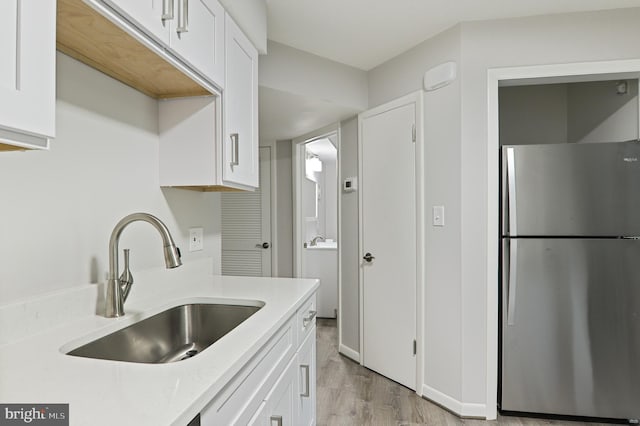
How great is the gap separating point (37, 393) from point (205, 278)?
1.23 meters

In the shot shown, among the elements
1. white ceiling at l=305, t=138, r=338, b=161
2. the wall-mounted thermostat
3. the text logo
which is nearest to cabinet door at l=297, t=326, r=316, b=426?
the text logo

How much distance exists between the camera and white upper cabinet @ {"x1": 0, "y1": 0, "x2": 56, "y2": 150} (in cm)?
64

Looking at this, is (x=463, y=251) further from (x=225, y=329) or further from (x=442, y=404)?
(x=225, y=329)

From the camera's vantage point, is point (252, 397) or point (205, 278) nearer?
point (252, 397)

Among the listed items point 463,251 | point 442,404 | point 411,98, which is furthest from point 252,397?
point 411,98

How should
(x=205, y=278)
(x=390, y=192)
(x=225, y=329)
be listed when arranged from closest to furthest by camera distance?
(x=225, y=329)
(x=205, y=278)
(x=390, y=192)

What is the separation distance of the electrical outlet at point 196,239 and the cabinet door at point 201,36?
2.44 feet

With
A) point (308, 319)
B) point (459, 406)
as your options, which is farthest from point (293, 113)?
point (459, 406)

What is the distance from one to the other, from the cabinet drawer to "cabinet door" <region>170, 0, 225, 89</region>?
0.95 m

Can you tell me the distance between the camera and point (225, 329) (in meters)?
1.46

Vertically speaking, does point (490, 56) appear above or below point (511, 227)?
above

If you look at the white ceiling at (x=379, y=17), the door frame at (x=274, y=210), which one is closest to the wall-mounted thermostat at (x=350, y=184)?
the white ceiling at (x=379, y=17)

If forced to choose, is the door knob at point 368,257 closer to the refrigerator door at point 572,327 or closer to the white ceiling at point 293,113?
the refrigerator door at point 572,327

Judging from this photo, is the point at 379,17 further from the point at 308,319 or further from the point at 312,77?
the point at 308,319
